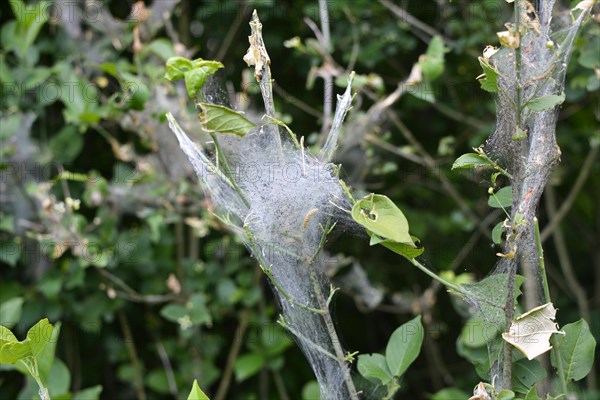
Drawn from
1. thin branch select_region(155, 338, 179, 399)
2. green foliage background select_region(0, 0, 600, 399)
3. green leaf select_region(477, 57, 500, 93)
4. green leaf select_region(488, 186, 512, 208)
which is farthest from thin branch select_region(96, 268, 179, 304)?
green leaf select_region(477, 57, 500, 93)

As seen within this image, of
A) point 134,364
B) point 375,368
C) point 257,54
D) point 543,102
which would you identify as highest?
point 543,102

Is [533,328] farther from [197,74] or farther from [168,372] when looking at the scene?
[168,372]

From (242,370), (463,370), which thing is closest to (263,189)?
(242,370)

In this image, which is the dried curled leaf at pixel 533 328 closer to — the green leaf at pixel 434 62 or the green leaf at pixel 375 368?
the green leaf at pixel 375 368

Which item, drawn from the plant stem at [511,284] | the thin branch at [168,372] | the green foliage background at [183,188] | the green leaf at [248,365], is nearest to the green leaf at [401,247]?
the plant stem at [511,284]

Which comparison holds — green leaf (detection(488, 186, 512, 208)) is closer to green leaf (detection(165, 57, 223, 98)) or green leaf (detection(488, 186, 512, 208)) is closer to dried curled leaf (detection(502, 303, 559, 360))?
dried curled leaf (detection(502, 303, 559, 360))

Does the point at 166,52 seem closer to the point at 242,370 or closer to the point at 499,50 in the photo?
the point at 242,370

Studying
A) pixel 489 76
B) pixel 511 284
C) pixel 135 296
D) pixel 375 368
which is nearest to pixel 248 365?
pixel 135 296
